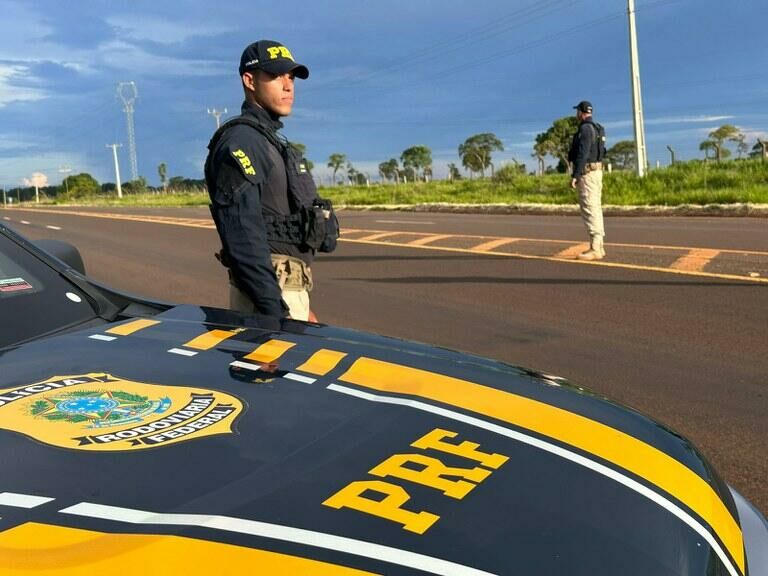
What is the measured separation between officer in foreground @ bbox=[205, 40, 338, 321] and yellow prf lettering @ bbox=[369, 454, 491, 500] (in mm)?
1625

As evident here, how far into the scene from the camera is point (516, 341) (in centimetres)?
538

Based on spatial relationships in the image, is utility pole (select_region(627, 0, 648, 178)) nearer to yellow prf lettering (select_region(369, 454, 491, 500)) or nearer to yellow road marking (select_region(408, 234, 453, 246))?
yellow road marking (select_region(408, 234, 453, 246))

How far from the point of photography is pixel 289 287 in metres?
3.15

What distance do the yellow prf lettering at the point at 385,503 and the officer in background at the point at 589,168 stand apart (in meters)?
8.31

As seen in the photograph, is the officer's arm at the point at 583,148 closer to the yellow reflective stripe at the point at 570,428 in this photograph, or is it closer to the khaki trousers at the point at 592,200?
the khaki trousers at the point at 592,200

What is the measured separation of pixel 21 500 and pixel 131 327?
1.07 m

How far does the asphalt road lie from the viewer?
3.93 m

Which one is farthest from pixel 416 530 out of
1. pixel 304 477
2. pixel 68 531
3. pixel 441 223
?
pixel 441 223

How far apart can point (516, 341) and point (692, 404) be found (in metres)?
1.71

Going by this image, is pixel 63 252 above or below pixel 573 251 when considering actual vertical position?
above

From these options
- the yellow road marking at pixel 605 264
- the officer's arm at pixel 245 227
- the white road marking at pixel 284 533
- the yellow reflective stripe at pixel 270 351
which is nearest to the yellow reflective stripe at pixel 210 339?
the yellow reflective stripe at pixel 270 351

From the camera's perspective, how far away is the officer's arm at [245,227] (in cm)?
274

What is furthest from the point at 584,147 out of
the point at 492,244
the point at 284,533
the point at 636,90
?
the point at 636,90

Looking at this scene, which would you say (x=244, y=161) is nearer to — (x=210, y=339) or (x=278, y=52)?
(x=278, y=52)
